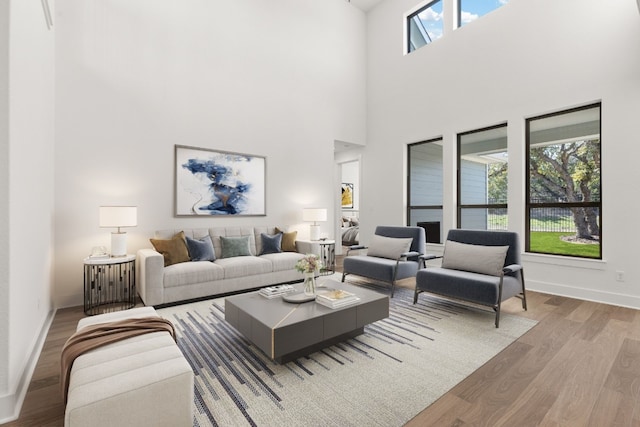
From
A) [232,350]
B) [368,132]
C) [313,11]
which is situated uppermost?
[313,11]

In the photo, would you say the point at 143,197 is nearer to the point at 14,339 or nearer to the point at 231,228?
the point at 231,228

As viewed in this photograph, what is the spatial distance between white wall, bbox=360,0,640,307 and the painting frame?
295 centimetres

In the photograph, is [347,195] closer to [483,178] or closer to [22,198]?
[483,178]

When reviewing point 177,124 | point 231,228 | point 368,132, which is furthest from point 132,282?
point 368,132

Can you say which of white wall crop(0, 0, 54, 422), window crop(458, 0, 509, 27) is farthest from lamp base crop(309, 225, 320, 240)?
window crop(458, 0, 509, 27)

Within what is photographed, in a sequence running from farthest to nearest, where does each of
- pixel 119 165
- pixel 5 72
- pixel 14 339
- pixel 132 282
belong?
pixel 119 165 < pixel 132 282 < pixel 14 339 < pixel 5 72

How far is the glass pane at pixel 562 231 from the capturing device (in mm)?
4164

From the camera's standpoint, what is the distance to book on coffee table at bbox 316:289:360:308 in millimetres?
2562

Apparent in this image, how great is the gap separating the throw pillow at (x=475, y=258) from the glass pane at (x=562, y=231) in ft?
5.69

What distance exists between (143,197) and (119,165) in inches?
19.9

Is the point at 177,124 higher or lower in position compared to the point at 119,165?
higher

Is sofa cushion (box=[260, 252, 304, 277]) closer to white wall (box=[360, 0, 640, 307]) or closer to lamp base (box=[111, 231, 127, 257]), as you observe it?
lamp base (box=[111, 231, 127, 257])

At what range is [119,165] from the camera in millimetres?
4141

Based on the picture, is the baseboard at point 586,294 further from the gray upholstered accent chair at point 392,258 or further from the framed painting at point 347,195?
the framed painting at point 347,195
